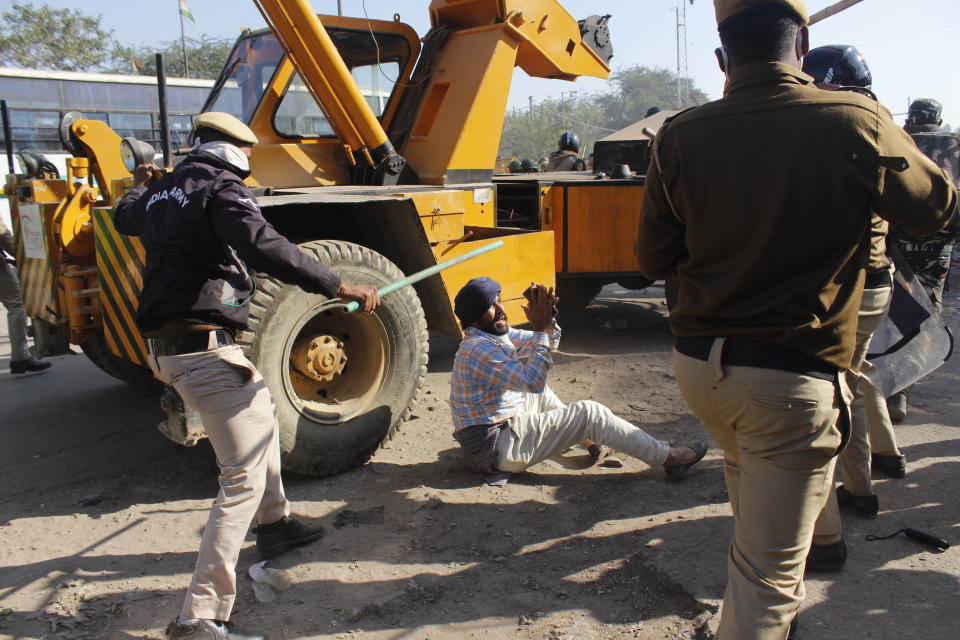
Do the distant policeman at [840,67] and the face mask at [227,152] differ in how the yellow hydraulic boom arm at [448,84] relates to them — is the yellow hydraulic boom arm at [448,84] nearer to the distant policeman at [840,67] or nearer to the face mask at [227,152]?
the face mask at [227,152]

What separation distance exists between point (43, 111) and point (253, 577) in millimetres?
12816

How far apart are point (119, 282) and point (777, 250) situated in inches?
124

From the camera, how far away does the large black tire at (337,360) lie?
363 cm

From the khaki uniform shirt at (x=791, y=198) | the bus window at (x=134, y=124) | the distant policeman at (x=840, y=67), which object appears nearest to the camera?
the khaki uniform shirt at (x=791, y=198)

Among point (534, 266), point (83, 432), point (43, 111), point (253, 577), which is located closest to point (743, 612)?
point (253, 577)

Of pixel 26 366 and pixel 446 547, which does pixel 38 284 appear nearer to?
pixel 26 366

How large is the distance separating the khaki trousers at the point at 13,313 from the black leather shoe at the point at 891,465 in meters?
6.39

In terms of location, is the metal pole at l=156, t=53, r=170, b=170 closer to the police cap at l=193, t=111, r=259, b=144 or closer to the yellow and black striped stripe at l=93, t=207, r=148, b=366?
the yellow and black striped stripe at l=93, t=207, r=148, b=366

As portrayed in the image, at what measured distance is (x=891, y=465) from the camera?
3547 mm

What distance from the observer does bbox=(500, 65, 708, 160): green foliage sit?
5600cm

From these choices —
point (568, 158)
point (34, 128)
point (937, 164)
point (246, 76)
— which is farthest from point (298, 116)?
point (34, 128)

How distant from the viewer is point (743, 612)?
6.30 feet

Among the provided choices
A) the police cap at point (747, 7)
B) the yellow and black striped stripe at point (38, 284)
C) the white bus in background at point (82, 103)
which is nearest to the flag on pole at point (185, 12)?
the white bus in background at point (82, 103)

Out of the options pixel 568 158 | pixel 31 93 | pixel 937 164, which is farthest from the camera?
pixel 31 93
